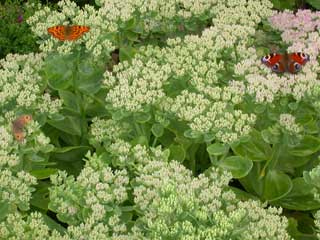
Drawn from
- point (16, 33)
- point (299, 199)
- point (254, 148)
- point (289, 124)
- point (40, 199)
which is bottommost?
point (16, 33)

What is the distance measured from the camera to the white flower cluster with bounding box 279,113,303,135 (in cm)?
338

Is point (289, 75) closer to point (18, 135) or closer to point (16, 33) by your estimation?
point (18, 135)

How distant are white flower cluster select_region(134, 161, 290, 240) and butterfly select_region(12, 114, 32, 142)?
0.61 metres

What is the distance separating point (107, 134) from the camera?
11.6 ft

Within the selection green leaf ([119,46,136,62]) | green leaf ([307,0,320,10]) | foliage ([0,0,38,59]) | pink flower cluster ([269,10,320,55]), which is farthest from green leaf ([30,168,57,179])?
green leaf ([307,0,320,10])

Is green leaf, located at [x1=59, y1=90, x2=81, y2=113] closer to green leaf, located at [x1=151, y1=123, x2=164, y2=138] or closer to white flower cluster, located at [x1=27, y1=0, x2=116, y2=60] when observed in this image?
white flower cluster, located at [x1=27, y1=0, x2=116, y2=60]

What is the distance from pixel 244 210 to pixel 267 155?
887 mm

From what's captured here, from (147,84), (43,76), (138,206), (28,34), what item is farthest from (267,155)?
(28,34)

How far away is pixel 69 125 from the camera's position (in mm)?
3801

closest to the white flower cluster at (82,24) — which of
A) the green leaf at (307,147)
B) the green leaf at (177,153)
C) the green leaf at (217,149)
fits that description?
the green leaf at (177,153)

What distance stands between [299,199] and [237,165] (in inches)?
17.5

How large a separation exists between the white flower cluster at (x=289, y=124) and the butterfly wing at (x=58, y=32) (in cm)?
114

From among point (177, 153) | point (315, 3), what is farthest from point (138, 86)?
point (315, 3)

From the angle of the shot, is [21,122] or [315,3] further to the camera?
[315,3]
